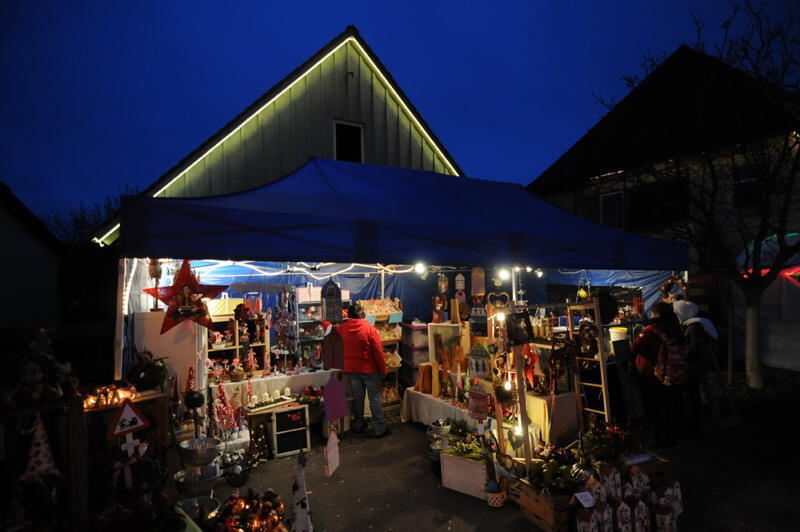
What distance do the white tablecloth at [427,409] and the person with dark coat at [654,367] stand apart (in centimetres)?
→ 251

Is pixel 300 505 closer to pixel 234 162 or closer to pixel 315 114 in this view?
pixel 234 162

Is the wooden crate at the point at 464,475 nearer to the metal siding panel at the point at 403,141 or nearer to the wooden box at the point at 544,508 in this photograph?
the wooden box at the point at 544,508

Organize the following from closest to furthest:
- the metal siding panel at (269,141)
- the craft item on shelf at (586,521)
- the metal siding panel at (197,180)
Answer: the craft item on shelf at (586,521), the metal siding panel at (197,180), the metal siding panel at (269,141)

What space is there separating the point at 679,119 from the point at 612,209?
2.95 meters

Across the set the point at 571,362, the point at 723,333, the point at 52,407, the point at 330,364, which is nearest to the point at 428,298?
the point at 330,364

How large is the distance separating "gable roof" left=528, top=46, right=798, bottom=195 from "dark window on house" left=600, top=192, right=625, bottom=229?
0.92 meters

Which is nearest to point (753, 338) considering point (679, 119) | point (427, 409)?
point (679, 119)

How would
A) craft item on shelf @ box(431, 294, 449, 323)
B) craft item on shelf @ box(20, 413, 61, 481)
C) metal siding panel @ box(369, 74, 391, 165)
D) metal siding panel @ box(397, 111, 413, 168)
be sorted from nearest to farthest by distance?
craft item on shelf @ box(20, 413, 61, 481) → craft item on shelf @ box(431, 294, 449, 323) → metal siding panel @ box(369, 74, 391, 165) → metal siding panel @ box(397, 111, 413, 168)

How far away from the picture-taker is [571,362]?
4867 millimetres

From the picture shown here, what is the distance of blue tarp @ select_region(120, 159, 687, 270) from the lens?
323 cm

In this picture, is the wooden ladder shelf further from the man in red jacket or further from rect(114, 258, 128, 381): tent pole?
rect(114, 258, 128, 381): tent pole

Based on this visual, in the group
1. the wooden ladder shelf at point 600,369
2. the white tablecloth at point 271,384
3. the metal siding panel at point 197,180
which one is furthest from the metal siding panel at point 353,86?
the wooden ladder shelf at point 600,369

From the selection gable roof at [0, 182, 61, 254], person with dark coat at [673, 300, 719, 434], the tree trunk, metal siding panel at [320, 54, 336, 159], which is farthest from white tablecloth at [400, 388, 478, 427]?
gable roof at [0, 182, 61, 254]

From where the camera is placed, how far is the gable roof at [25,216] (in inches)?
314
